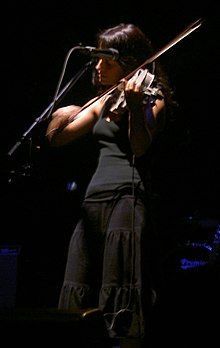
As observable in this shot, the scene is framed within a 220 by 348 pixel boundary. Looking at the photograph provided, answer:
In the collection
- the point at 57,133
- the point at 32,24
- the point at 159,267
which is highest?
the point at 32,24

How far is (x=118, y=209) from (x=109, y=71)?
63 centimetres

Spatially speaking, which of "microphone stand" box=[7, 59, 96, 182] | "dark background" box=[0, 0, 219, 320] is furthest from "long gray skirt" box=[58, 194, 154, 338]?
"dark background" box=[0, 0, 219, 320]

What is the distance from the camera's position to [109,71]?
2.12 m

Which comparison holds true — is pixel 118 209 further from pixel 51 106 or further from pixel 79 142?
→ pixel 79 142

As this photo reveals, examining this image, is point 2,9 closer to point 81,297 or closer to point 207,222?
point 207,222

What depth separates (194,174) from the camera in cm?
333

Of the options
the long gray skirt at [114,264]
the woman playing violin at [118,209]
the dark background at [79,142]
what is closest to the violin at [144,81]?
the woman playing violin at [118,209]

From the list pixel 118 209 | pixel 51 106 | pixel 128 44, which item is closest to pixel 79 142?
pixel 128 44

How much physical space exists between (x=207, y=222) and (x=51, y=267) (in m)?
1.16

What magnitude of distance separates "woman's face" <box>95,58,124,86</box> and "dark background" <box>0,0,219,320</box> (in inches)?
42.4

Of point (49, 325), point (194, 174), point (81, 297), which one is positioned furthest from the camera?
point (194, 174)

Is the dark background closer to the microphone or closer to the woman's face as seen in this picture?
the woman's face

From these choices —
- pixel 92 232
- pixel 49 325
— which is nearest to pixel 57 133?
pixel 92 232

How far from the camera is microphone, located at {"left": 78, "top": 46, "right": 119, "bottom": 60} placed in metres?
1.93
